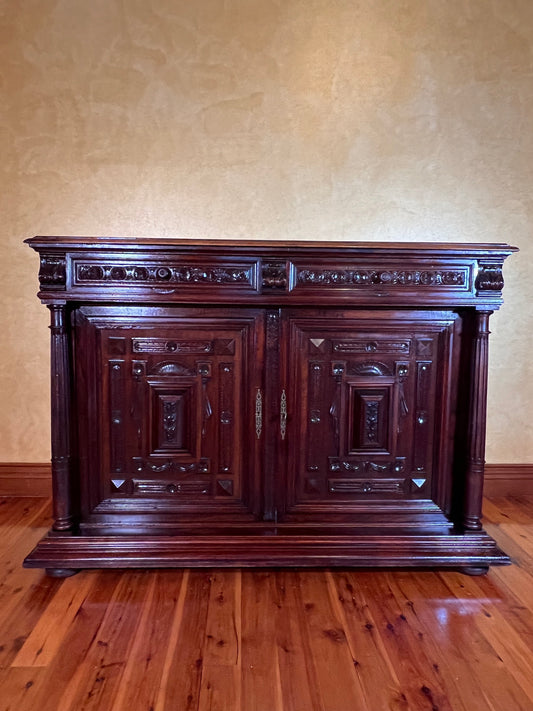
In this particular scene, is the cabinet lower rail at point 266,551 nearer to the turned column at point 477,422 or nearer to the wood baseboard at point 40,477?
the turned column at point 477,422

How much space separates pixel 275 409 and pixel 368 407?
0.32 metres

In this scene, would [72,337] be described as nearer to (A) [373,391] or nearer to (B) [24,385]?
(B) [24,385]

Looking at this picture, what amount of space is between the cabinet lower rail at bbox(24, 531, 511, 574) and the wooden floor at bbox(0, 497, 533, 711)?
0.04 meters

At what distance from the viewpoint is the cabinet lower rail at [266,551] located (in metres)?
1.89

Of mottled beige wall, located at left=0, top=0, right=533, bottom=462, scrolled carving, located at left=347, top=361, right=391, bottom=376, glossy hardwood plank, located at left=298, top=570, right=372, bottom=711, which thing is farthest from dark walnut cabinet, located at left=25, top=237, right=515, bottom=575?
mottled beige wall, located at left=0, top=0, right=533, bottom=462

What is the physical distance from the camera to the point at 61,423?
1.89 meters

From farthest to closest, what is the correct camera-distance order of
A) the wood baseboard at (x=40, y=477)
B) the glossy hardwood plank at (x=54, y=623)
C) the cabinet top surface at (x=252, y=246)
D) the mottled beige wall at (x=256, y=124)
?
the wood baseboard at (x=40, y=477) → the mottled beige wall at (x=256, y=124) → the cabinet top surface at (x=252, y=246) → the glossy hardwood plank at (x=54, y=623)

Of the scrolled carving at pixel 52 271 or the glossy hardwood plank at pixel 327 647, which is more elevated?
the scrolled carving at pixel 52 271

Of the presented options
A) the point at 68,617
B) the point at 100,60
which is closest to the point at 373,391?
the point at 68,617

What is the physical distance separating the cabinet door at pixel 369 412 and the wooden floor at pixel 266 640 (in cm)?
26

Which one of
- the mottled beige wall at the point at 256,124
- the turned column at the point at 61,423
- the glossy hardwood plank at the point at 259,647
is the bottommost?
the glossy hardwood plank at the point at 259,647

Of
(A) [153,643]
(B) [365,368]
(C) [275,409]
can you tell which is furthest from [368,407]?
(A) [153,643]

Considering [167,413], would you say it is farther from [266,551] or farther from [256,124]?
[256,124]

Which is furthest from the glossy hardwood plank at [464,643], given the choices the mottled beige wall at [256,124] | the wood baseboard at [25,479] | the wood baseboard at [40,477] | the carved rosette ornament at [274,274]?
the wood baseboard at [25,479]
